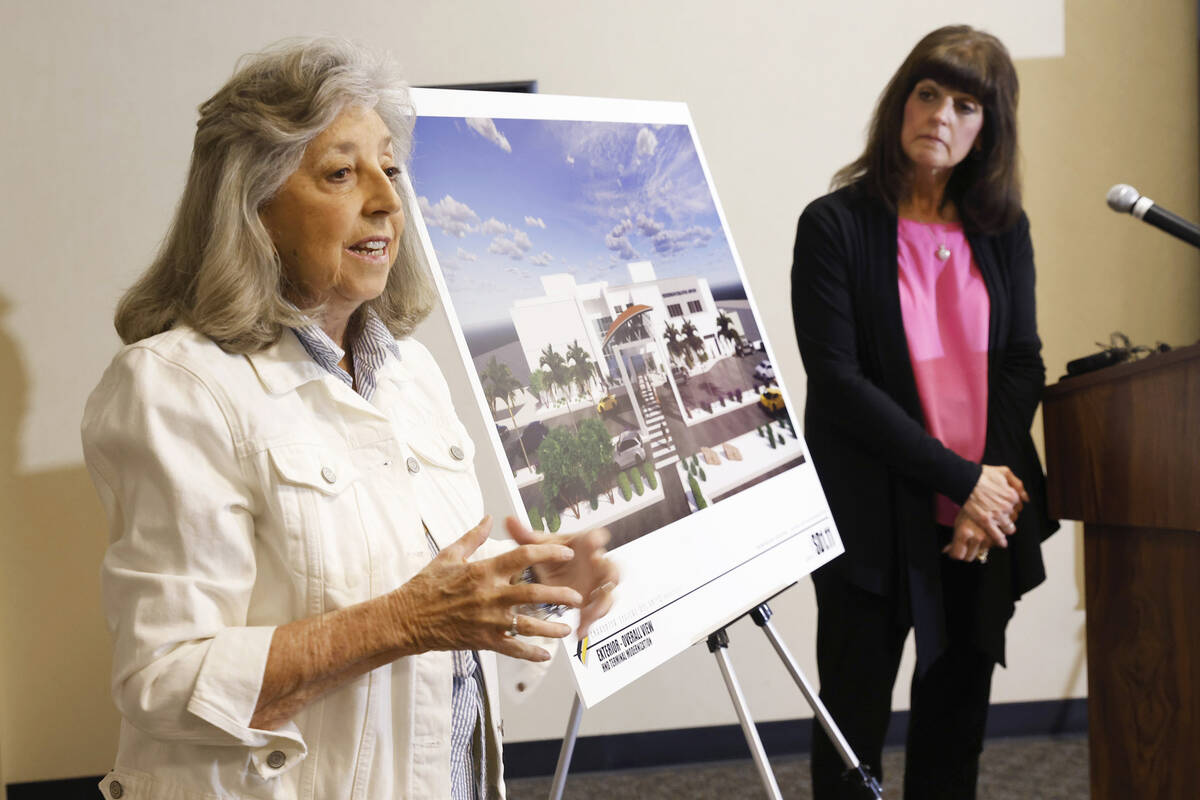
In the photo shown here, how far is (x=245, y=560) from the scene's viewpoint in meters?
1.01

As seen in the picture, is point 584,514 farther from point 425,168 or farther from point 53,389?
point 53,389

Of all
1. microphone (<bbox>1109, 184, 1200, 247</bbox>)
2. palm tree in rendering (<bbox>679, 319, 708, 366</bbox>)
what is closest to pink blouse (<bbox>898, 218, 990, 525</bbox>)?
microphone (<bbox>1109, 184, 1200, 247</bbox>)

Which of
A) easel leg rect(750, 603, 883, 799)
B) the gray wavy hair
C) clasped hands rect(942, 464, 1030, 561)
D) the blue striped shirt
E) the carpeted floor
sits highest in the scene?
the gray wavy hair

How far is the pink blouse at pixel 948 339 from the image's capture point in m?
1.89

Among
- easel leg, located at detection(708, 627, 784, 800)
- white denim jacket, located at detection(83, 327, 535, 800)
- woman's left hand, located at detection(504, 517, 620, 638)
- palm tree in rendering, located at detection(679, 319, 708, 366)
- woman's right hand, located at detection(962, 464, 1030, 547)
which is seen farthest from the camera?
woman's right hand, located at detection(962, 464, 1030, 547)

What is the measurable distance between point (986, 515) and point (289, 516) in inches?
51.6

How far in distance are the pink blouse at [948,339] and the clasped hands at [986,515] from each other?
69mm

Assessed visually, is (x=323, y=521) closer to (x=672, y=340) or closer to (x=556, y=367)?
(x=556, y=367)

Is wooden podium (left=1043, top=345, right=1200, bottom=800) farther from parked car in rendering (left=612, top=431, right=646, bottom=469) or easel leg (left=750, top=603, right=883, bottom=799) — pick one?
parked car in rendering (left=612, top=431, right=646, bottom=469)

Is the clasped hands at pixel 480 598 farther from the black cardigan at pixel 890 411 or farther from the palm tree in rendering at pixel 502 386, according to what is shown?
the black cardigan at pixel 890 411

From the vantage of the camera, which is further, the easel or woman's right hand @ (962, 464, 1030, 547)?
woman's right hand @ (962, 464, 1030, 547)

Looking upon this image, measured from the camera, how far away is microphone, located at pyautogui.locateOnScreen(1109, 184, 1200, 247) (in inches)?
63.6

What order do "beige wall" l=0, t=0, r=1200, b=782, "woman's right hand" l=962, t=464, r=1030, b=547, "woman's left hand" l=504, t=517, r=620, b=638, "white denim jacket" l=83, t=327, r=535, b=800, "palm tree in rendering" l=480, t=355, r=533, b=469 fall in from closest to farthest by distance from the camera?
"white denim jacket" l=83, t=327, r=535, b=800
"woman's left hand" l=504, t=517, r=620, b=638
"palm tree in rendering" l=480, t=355, r=533, b=469
"woman's right hand" l=962, t=464, r=1030, b=547
"beige wall" l=0, t=0, r=1200, b=782

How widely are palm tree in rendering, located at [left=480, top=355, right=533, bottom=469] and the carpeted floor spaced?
1928mm
